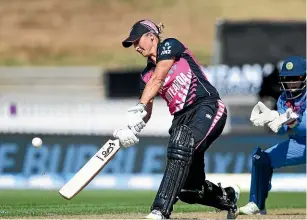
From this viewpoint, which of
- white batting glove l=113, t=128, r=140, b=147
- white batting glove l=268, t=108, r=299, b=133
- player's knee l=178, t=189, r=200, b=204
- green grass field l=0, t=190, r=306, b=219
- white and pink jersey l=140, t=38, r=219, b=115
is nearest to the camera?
white batting glove l=113, t=128, r=140, b=147

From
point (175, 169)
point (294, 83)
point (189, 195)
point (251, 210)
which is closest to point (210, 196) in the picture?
point (189, 195)

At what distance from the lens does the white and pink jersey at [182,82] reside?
8.91 meters

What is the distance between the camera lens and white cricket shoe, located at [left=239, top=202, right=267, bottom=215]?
10961 millimetres

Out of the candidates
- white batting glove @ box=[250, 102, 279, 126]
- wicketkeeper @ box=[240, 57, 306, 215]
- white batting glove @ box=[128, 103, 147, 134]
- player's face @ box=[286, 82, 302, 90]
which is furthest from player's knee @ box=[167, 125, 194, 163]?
player's face @ box=[286, 82, 302, 90]

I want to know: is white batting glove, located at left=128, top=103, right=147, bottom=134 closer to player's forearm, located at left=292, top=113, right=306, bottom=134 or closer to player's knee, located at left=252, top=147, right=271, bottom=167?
player's forearm, located at left=292, top=113, right=306, bottom=134

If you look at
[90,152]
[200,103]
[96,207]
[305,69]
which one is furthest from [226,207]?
[90,152]

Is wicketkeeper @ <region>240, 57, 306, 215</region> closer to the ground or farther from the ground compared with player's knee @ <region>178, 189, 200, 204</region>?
farther from the ground

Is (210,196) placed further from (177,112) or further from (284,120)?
(284,120)

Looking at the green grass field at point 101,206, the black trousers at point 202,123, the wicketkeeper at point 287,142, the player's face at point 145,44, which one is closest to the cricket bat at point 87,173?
the black trousers at point 202,123

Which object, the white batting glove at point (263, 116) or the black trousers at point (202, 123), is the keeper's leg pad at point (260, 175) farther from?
the black trousers at point (202, 123)

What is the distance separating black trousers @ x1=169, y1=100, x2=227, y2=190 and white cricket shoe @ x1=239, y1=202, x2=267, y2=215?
190 cm

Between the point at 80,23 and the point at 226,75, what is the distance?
32384 mm

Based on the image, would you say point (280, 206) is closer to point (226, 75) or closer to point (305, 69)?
point (305, 69)

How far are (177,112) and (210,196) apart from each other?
1002 mm
